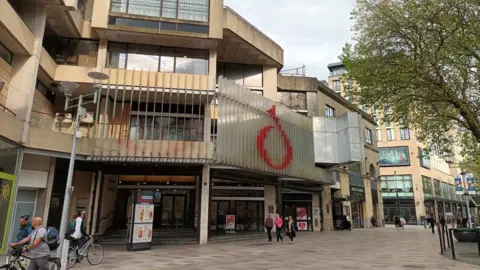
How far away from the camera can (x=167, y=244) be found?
58.8 feet

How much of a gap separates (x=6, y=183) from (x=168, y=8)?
12.2 metres

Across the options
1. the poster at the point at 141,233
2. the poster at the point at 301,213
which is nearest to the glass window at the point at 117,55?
the poster at the point at 141,233

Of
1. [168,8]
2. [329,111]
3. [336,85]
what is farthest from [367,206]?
[336,85]

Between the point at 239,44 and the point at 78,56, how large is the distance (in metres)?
9.85

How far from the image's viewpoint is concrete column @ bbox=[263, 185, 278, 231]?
79.3 ft

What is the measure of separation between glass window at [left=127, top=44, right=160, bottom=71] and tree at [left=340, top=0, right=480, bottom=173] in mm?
10663

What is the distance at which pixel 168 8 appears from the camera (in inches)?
778

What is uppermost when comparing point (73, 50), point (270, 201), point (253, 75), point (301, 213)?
point (253, 75)

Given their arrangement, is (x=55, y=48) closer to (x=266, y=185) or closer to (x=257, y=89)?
(x=257, y=89)

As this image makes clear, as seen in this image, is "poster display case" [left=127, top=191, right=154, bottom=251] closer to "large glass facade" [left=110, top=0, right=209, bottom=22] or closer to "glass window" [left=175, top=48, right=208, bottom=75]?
"glass window" [left=175, top=48, right=208, bottom=75]

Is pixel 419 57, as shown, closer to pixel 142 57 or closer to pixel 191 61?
pixel 191 61

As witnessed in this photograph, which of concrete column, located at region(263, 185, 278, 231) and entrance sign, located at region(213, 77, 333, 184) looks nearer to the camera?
entrance sign, located at region(213, 77, 333, 184)

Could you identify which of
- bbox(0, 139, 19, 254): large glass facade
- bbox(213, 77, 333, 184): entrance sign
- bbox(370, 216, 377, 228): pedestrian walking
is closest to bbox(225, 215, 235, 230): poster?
bbox(213, 77, 333, 184): entrance sign

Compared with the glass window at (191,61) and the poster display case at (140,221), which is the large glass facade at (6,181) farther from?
the glass window at (191,61)
